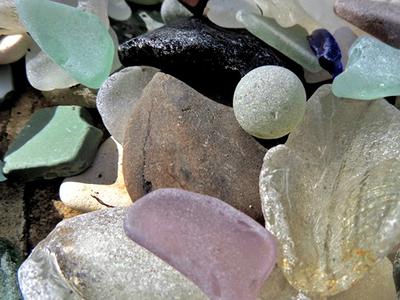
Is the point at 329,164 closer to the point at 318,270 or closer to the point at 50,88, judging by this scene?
the point at 318,270

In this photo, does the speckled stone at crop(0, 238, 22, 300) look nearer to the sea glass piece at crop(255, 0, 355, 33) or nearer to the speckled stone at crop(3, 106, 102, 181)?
the speckled stone at crop(3, 106, 102, 181)

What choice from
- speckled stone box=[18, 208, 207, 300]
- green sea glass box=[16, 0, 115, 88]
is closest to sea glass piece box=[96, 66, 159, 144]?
green sea glass box=[16, 0, 115, 88]

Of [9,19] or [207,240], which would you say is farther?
[9,19]

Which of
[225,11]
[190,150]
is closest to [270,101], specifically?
[190,150]

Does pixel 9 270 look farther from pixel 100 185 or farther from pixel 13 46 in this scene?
pixel 13 46

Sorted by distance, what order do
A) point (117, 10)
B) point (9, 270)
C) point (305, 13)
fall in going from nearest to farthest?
point (9, 270)
point (305, 13)
point (117, 10)
